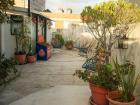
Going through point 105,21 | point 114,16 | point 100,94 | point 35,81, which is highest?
point 114,16

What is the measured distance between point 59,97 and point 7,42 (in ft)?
18.6

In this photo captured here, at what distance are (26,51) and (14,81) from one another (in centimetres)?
439

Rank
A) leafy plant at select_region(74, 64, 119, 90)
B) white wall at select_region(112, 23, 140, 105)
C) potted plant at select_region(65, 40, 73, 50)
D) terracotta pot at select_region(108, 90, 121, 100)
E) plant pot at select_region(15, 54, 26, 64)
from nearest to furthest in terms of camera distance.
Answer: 1. terracotta pot at select_region(108, 90, 121, 100)
2. leafy plant at select_region(74, 64, 119, 90)
3. white wall at select_region(112, 23, 140, 105)
4. plant pot at select_region(15, 54, 26, 64)
5. potted plant at select_region(65, 40, 73, 50)

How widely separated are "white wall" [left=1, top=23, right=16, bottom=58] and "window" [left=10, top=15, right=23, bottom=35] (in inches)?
13.5

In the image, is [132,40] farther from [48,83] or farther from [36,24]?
[36,24]

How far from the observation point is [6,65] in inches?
256

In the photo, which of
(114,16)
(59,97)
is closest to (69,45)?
(59,97)

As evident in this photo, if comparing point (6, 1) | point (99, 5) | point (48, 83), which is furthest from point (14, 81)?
point (99, 5)

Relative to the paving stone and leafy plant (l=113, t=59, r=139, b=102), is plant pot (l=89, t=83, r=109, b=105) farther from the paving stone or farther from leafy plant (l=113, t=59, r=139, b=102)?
the paving stone

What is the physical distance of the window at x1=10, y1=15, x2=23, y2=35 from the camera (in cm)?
1188

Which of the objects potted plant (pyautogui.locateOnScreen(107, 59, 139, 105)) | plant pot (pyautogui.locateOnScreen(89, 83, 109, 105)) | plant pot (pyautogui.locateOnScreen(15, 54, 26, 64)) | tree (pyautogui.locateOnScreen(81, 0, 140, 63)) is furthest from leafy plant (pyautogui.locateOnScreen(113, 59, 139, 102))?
plant pot (pyautogui.locateOnScreen(15, 54, 26, 64))

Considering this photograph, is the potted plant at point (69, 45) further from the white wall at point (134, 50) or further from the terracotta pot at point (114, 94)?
the terracotta pot at point (114, 94)

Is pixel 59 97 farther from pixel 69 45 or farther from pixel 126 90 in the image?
pixel 69 45

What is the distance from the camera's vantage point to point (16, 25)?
12211 millimetres
